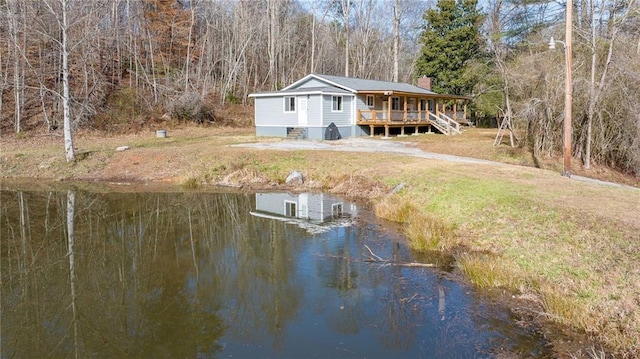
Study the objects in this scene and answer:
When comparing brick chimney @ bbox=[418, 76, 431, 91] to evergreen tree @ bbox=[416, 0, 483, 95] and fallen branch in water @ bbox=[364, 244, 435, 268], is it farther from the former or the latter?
fallen branch in water @ bbox=[364, 244, 435, 268]

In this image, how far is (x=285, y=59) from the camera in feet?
156

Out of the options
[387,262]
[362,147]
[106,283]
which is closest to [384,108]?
[362,147]

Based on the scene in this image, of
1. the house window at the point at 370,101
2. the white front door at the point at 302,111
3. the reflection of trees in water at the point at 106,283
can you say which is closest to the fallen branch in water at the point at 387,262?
Result: the reflection of trees in water at the point at 106,283

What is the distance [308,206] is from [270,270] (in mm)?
5388

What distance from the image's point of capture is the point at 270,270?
8.47m

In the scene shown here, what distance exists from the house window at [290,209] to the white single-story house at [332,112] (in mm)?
12202

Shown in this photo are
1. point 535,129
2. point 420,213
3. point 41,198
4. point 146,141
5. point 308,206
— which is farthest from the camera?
point 146,141

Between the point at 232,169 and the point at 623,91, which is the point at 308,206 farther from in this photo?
the point at 623,91

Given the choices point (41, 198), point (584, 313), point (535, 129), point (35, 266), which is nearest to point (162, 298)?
point (35, 266)

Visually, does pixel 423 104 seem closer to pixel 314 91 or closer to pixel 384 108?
pixel 384 108

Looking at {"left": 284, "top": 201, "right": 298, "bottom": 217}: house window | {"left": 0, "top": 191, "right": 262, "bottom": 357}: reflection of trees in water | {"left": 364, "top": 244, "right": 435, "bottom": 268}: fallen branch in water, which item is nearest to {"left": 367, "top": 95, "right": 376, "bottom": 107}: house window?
{"left": 284, "top": 201, "right": 298, "bottom": 217}: house window

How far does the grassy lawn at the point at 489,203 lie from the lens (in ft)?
21.6

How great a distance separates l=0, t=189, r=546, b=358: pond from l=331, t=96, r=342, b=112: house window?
14899 millimetres

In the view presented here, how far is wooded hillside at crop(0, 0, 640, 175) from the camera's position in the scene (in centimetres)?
1833
